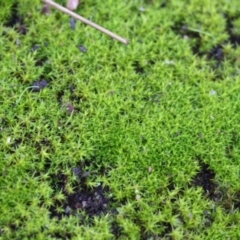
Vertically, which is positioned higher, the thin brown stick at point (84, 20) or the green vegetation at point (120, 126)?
the thin brown stick at point (84, 20)

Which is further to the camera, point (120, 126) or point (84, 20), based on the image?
point (84, 20)

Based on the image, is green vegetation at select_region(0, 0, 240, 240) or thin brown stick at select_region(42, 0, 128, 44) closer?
green vegetation at select_region(0, 0, 240, 240)

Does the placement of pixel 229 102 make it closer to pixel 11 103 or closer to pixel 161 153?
pixel 161 153

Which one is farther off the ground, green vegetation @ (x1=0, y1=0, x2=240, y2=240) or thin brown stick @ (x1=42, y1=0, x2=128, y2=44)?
thin brown stick @ (x1=42, y1=0, x2=128, y2=44)

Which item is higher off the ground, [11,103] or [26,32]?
[26,32]

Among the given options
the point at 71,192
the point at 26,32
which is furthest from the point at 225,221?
the point at 26,32

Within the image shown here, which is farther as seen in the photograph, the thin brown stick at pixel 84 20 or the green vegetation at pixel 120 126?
the thin brown stick at pixel 84 20

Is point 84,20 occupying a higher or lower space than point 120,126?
higher

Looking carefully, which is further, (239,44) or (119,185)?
(239,44)
